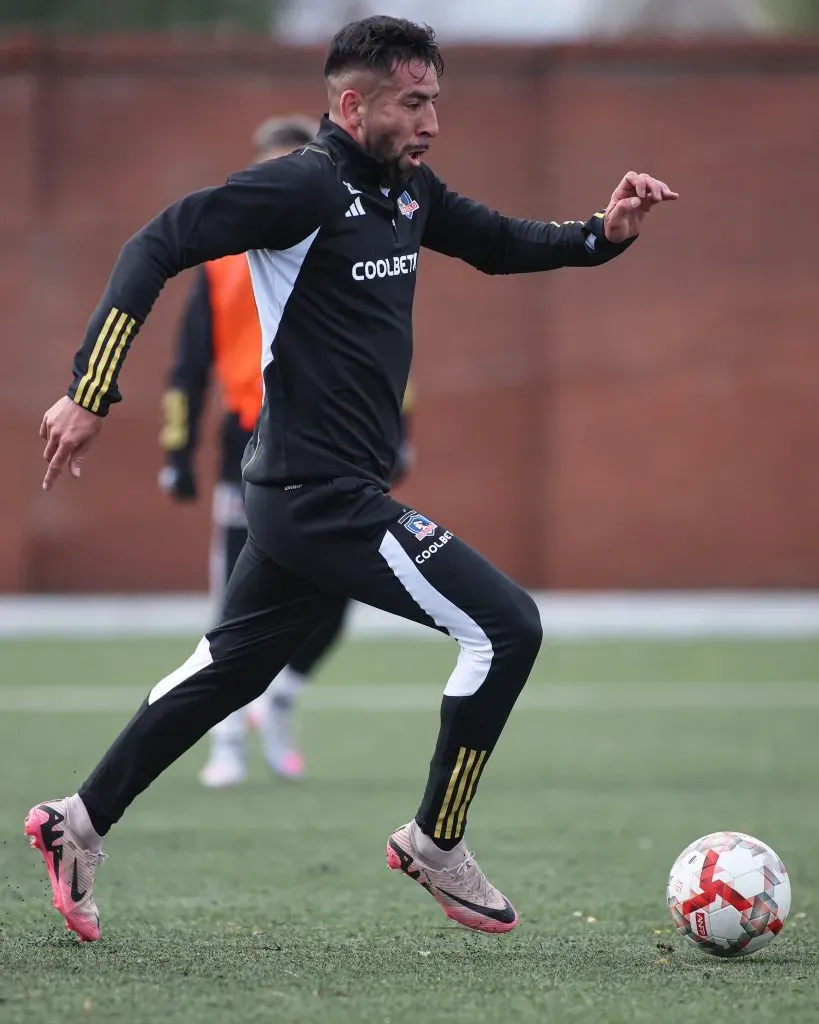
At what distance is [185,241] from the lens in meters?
3.97

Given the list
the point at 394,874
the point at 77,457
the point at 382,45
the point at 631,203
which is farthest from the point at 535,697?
the point at 77,457

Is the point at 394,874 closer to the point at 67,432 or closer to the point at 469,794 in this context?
the point at 469,794

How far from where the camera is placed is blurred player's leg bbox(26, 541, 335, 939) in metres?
4.36

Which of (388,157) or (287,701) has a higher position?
(388,157)

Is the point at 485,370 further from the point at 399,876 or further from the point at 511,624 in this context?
the point at 511,624

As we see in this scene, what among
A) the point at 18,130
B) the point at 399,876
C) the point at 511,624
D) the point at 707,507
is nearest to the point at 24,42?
the point at 18,130

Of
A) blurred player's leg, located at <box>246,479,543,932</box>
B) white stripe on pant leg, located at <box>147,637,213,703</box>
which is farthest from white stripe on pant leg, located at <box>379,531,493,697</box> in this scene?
white stripe on pant leg, located at <box>147,637,213,703</box>

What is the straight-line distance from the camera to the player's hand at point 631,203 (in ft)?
14.6

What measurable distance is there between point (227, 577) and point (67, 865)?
307cm

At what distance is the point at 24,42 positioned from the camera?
608 inches

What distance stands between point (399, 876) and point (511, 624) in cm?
168

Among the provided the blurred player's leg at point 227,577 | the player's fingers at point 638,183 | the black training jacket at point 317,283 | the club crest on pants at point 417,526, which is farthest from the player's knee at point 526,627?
the blurred player's leg at point 227,577

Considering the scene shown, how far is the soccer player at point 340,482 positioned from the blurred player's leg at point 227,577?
2797 mm

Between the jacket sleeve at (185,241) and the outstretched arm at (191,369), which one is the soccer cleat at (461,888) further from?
the outstretched arm at (191,369)
